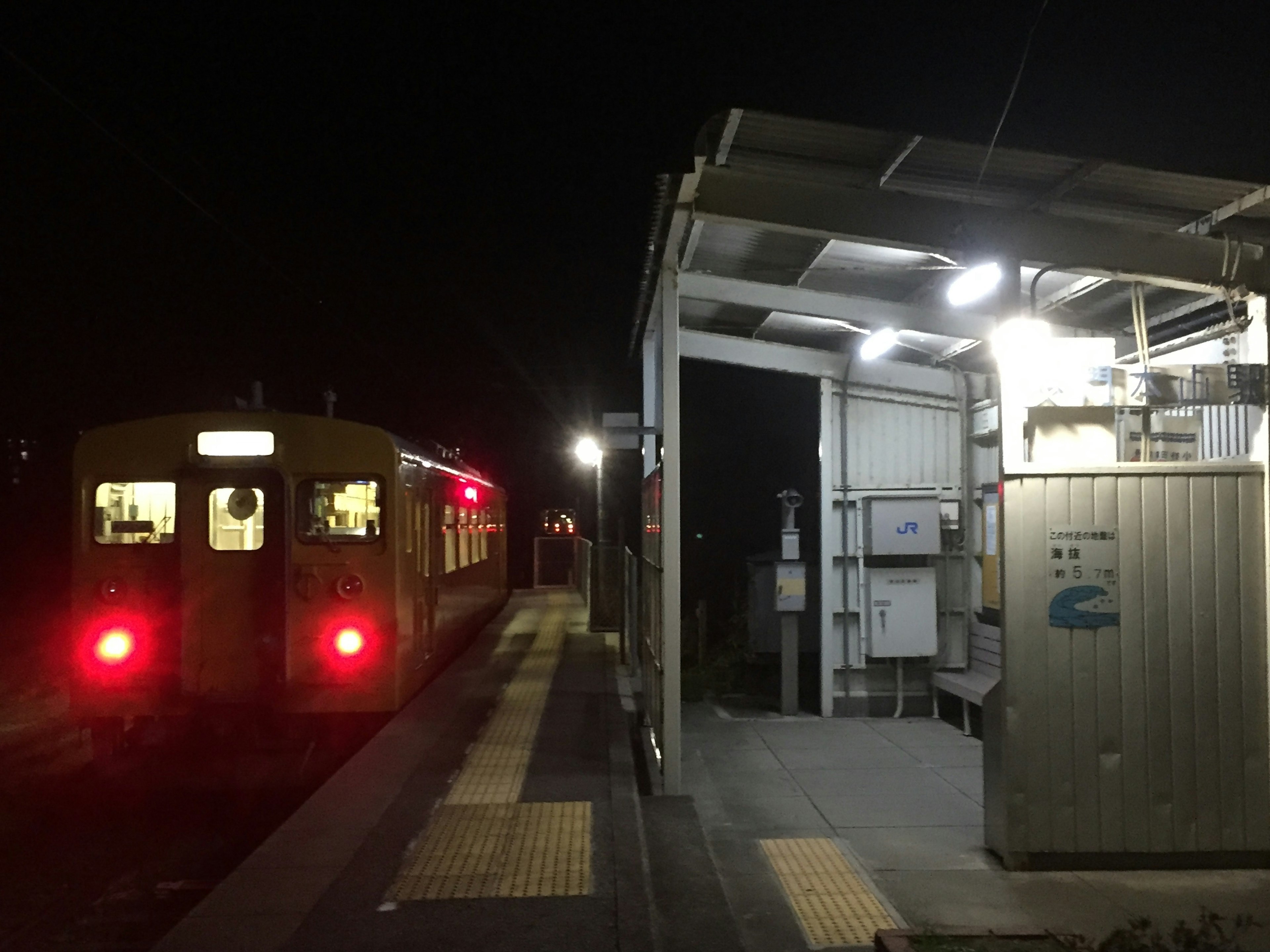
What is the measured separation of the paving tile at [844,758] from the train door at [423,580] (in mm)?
3217

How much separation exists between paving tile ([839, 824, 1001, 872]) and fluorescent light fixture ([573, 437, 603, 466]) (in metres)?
9.67

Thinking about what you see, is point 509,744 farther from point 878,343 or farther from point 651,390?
point 878,343

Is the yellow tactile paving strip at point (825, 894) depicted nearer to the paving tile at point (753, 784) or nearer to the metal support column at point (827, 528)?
the paving tile at point (753, 784)

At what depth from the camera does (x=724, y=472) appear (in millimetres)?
20859

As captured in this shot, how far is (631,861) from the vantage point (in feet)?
17.0

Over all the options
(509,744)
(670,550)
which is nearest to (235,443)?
(509,744)

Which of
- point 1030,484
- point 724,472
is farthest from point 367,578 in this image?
point 724,472

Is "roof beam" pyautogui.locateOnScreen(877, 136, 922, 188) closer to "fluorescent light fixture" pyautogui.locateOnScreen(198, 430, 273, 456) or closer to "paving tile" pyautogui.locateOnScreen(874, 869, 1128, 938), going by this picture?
"paving tile" pyautogui.locateOnScreen(874, 869, 1128, 938)

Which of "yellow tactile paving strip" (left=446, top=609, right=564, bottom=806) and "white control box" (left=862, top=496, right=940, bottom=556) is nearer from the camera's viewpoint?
"yellow tactile paving strip" (left=446, top=609, right=564, bottom=806)

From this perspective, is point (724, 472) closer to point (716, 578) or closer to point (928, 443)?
point (716, 578)

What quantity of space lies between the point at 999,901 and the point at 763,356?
5680mm

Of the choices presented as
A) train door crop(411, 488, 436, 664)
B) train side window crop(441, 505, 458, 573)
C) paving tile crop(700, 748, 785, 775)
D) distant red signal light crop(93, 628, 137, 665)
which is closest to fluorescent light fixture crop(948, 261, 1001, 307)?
paving tile crop(700, 748, 785, 775)

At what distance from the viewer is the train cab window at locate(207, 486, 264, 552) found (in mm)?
7754

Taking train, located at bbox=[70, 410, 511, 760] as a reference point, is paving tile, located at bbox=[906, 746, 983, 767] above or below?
→ below
